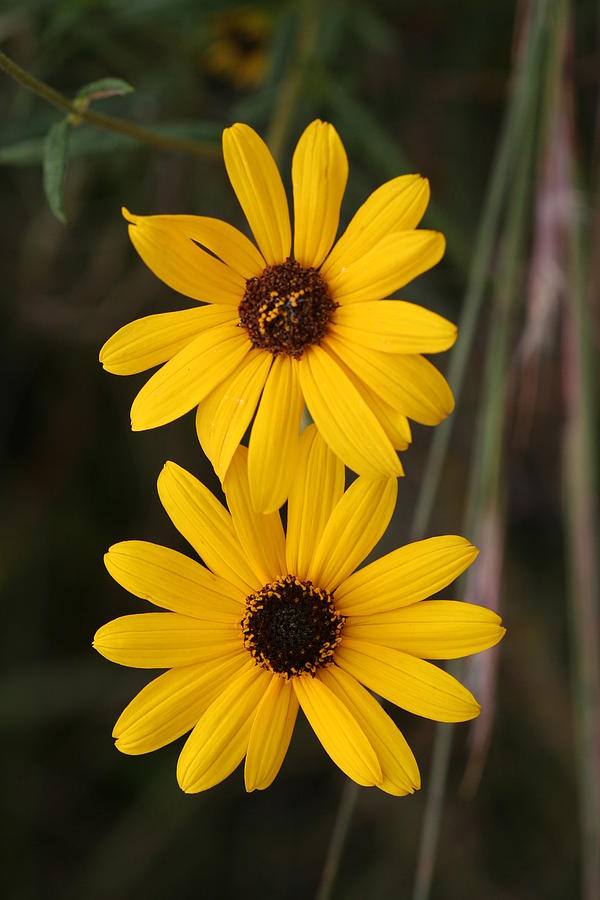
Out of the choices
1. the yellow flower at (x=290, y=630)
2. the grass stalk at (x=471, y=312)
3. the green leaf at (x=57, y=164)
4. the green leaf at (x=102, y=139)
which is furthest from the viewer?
the green leaf at (x=102, y=139)

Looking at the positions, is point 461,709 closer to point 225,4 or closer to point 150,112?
point 225,4

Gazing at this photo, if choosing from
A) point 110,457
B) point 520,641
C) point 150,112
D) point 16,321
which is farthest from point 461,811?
point 150,112

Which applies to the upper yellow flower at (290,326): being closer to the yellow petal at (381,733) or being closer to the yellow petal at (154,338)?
the yellow petal at (154,338)

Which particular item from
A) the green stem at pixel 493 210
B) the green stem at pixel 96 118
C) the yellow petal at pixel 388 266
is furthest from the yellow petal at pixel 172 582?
the green stem at pixel 96 118

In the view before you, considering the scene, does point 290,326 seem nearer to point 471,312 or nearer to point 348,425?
point 348,425

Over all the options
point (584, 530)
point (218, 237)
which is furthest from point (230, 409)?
point (584, 530)

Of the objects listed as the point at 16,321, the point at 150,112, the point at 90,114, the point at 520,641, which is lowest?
the point at 520,641

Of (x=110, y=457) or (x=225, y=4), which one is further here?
(x=110, y=457)
